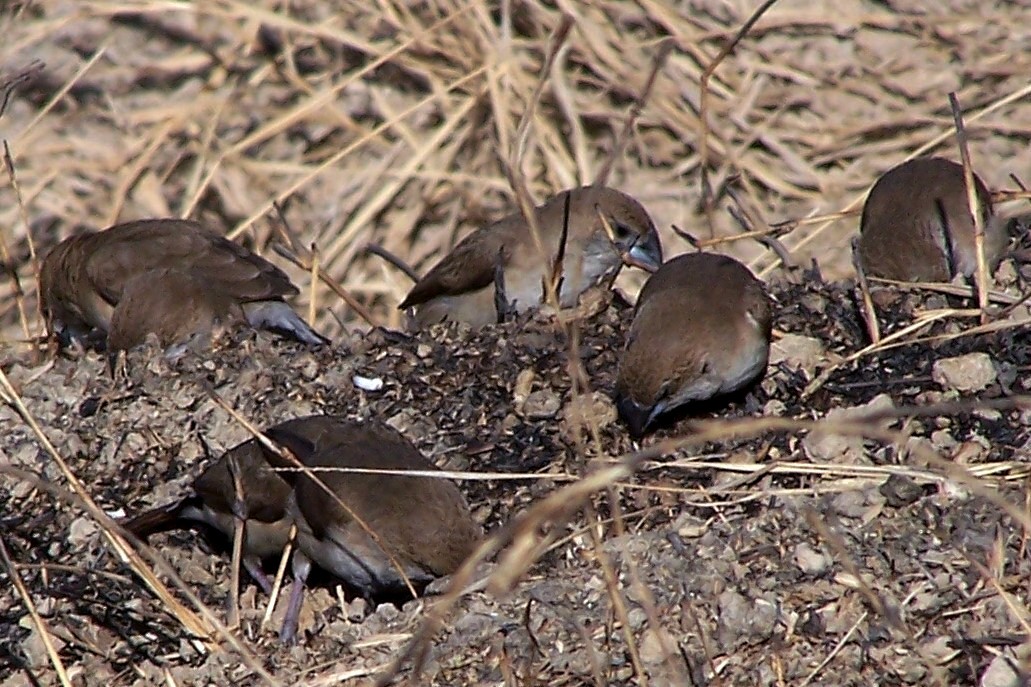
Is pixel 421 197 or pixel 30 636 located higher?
pixel 30 636

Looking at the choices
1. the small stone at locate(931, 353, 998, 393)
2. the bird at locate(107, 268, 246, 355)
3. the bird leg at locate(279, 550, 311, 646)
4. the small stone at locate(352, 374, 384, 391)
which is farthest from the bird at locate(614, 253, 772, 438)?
the bird at locate(107, 268, 246, 355)

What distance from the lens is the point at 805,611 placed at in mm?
4094

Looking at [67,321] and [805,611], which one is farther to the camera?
[67,321]

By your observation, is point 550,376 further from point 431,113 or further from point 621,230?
point 431,113

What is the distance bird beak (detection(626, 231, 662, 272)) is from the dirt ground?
0.90 ft

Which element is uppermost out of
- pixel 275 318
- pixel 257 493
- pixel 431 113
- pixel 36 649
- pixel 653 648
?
pixel 653 648

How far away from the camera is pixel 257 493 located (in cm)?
488

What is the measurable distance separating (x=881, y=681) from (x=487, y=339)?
2234 millimetres

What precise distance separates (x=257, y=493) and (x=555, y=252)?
2.02 m

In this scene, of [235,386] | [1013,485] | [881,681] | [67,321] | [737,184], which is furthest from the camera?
[737,184]

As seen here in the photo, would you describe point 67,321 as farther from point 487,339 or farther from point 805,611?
point 805,611

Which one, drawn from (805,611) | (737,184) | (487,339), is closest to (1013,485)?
(805,611)

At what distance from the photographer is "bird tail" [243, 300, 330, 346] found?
6.46m

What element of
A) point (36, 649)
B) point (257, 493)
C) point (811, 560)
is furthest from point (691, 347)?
point (36, 649)
